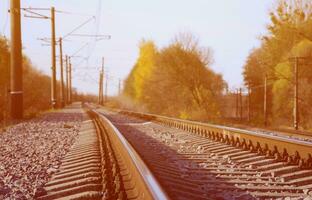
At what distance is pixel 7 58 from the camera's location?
41.4 m

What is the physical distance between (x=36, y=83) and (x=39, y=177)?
58.0 meters

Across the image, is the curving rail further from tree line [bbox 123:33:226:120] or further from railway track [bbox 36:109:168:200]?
tree line [bbox 123:33:226:120]

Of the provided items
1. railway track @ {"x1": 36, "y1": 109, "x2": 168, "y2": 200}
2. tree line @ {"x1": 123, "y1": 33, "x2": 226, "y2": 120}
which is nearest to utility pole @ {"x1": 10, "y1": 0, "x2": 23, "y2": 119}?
railway track @ {"x1": 36, "y1": 109, "x2": 168, "y2": 200}

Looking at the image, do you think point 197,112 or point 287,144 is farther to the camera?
point 197,112

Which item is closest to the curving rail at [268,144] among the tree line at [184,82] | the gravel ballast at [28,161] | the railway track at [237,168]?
the railway track at [237,168]

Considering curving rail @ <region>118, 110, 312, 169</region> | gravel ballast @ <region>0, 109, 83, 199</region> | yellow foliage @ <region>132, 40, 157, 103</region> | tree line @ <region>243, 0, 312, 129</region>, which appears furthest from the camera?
yellow foliage @ <region>132, 40, 157, 103</region>

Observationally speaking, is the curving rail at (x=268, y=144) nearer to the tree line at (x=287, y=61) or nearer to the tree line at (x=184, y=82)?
the tree line at (x=287, y=61)

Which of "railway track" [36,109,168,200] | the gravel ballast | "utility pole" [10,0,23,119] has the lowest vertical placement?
Result: the gravel ballast

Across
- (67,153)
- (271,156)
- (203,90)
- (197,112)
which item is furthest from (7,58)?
(271,156)

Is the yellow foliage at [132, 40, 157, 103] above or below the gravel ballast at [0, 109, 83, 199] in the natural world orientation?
above

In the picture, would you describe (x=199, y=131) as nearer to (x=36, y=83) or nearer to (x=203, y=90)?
(x=203, y=90)

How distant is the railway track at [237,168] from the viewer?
20.9 ft

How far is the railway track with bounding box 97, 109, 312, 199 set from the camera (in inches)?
251

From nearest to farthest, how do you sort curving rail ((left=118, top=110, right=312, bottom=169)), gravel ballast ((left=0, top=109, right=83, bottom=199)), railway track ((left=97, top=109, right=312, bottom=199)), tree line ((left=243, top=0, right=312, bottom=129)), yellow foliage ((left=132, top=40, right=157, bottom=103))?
railway track ((left=97, top=109, right=312, bottom=199)) < gravel ballast ((left=0, top=109, right=83, bottom=199)) < curving rail ((left=118, top=110, right=312, bottom=169)) < tree line ((left=243, top=0, right=312, bottom=129)) < yellow foliage ((left=132, top=40, right=157, bottom=103))
